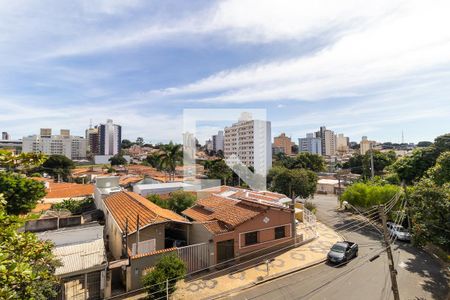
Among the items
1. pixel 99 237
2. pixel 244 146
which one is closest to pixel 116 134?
pixel 244 146

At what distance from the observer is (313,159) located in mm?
70625

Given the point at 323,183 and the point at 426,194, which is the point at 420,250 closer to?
the point at 426,194

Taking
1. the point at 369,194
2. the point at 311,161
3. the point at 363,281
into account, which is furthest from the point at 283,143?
the point at 363,281

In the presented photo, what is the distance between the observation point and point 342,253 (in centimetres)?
1719

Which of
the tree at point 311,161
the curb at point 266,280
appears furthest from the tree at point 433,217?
the tree at point 311,161

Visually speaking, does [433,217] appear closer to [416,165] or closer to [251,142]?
[416,165]

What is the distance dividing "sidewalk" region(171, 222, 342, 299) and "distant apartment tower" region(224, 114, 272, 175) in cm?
3114

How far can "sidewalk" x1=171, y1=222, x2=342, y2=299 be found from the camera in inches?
525

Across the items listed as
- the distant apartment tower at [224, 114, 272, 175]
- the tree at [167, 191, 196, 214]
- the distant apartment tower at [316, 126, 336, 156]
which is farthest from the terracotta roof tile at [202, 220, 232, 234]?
the distant apartment tower at [316, 126, 336, 156]

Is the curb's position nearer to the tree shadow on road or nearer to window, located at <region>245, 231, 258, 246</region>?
window, located at <region>245, 231, 258, 246</region>

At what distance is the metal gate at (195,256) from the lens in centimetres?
1510

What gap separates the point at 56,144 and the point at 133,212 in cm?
14628

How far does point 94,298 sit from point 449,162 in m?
27.8

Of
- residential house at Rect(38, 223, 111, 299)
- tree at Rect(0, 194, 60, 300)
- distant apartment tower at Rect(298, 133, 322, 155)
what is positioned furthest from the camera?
distant apartment tower at Rect(298, 133, 322, 155)
